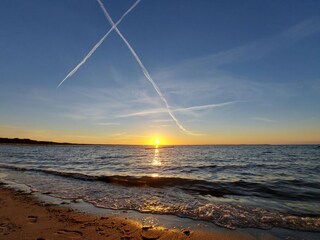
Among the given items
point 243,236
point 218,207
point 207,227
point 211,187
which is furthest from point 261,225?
point 211,187

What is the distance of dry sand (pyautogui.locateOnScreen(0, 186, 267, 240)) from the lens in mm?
5527

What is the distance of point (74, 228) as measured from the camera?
602 cm

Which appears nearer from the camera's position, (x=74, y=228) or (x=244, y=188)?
(x=74, y=228)

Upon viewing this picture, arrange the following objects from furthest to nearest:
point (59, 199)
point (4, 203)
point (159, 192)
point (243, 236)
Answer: point (159, 192), point (59, 199), point (4, 203), point (243, 236)

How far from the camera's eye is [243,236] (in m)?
5.82

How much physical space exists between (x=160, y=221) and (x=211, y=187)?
22.2ft

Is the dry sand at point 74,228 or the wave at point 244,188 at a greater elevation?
the wave at point 244,188

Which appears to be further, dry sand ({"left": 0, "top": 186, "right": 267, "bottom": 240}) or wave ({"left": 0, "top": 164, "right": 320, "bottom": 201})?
wave ({"left": 0, "top": 164, "right": 320, "bottom": 201})

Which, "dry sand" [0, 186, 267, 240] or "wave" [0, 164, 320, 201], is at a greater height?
"wave" [0, 164, 320, 201]

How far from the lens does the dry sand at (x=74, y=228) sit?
5527 mm

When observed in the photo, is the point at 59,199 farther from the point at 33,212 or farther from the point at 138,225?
the point at 138,225

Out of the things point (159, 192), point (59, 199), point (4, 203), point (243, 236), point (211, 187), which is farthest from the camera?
point (211, 187)

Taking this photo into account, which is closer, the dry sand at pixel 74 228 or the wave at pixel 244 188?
the dry sand at pixel 74 228

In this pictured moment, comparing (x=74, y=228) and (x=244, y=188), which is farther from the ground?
(x=244, y=188)
